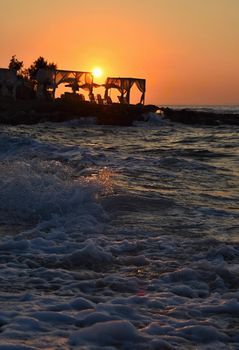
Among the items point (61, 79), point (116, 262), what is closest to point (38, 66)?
point (61, 79)

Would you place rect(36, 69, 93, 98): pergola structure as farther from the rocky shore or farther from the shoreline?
the rocky shore

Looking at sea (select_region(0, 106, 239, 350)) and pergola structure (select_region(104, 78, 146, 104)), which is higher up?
pergola structure (select_region(104, 78, 146, 104))

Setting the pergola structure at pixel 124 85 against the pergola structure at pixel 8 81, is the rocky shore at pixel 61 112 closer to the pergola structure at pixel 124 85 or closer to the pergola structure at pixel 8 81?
the pergola structure at pixel 8 81

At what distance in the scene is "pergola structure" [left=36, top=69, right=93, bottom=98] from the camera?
4122cm

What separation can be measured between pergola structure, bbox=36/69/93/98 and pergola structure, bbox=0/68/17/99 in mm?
2365

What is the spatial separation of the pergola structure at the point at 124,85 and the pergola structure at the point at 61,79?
2121mm

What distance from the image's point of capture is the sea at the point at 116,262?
317 cm

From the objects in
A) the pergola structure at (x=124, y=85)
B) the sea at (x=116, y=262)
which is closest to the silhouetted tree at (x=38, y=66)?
the pergola structure at (x=124, y=85)

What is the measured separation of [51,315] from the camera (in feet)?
11.0

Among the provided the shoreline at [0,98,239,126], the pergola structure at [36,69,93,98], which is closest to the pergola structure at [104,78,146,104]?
the pergola structure at [36,69,93,98]

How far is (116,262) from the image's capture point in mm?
4668

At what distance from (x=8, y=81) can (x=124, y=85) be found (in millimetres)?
10698

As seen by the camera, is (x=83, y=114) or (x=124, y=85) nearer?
(x=83, y=114)

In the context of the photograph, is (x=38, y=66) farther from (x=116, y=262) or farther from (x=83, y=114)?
(x=116, y=262)
